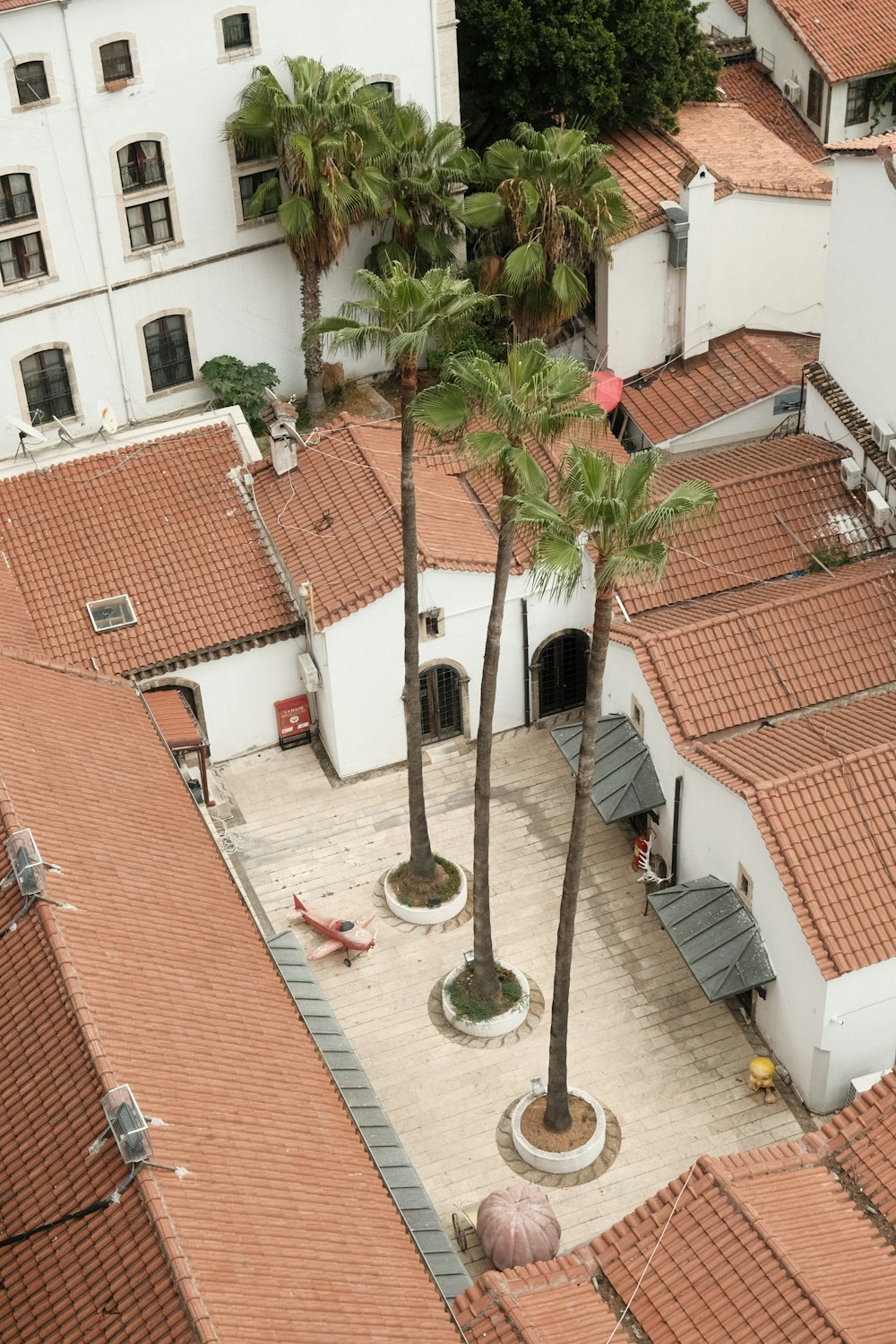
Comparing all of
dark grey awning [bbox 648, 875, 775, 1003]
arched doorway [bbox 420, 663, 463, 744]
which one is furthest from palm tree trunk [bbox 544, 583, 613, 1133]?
arched doorway [bbox 420, 663, 463, 744]

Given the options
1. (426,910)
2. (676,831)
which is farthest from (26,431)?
(676,831)

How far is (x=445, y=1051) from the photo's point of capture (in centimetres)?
4031

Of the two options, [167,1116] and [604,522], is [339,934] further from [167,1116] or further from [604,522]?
[604,522]

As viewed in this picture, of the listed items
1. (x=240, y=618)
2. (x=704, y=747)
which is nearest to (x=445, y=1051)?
(x=704, y=747)

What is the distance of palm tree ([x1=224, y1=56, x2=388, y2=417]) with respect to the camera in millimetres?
50375

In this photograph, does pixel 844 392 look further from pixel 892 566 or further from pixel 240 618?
pixel 240 618

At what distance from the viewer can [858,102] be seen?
6588cm

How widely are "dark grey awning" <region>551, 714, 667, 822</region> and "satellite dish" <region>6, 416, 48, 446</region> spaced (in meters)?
16.8

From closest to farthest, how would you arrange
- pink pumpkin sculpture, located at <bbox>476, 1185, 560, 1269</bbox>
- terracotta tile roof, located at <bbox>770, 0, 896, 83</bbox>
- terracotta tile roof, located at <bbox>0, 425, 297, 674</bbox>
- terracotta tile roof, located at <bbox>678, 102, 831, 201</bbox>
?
pink pumpkin sculpture, located at <bbox>476, 1185, 560, 1269</bbox>
terracotta tile roof, located at <bbox>0, 425, 297, 674</bbox>
terracotta tile roof, located at <bbox>678, 102, 831, 201</bbox>
terracotta tile roof, located at <bbox>770, 0, 896, 83</bbox>

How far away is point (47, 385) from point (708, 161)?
838 inches

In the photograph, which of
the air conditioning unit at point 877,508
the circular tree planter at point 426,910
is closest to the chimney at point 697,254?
the air conditioning unit at point 877,508

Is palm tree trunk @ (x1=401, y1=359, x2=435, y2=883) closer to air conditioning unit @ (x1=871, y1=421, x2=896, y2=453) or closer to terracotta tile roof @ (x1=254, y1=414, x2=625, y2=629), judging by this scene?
terracotta tile roof @ (x1=254, y1=414, x2=625, y2=629)

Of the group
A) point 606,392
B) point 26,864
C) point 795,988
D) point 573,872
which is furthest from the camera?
point 606,392

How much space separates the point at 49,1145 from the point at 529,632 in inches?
836
